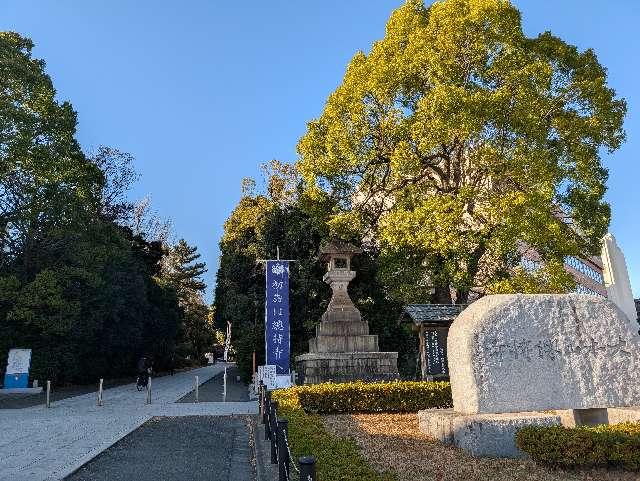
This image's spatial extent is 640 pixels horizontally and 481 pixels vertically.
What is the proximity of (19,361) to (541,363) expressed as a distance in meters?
19.3

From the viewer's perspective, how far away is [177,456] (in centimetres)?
761

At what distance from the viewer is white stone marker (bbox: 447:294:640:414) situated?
7555 mm

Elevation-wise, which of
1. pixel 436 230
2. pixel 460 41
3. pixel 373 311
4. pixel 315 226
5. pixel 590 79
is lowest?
pixel 373 311

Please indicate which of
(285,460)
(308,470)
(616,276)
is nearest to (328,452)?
(285,460)

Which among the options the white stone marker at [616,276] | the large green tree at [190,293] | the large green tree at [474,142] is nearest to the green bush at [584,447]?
the large green tree at [474,142]

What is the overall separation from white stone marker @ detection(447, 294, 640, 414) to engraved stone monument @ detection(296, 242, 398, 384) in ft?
24.0

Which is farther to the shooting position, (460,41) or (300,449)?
(460,41)

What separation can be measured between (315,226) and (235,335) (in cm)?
819

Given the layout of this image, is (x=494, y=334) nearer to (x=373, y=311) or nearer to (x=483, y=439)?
(x=483, y=439)

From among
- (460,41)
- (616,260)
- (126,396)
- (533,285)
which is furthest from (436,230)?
(616,260)

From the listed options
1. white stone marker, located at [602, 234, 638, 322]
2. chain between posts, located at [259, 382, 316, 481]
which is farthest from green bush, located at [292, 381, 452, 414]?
white stone marker, located at [602, 234, 638, 322]

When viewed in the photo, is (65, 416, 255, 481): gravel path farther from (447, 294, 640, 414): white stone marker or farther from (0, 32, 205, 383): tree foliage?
(0, 32, 205, 383): tree foliage

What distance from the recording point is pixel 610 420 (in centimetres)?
780

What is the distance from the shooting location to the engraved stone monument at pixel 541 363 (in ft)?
24.7
